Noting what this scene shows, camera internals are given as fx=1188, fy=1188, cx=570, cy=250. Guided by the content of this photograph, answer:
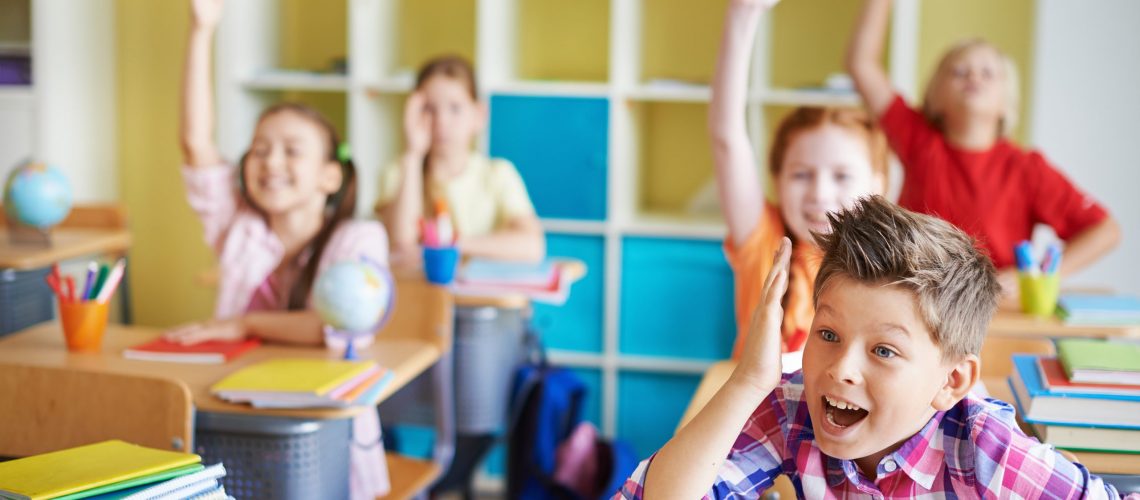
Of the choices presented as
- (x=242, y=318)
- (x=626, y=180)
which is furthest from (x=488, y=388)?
(x=626, y=180)

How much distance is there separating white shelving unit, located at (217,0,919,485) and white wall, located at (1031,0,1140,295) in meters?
0.39

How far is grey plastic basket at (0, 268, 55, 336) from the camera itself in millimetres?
3105

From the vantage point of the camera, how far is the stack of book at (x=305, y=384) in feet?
6.40

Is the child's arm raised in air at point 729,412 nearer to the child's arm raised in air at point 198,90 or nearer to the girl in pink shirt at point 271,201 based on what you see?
the girl in pink shirt at point 271,201

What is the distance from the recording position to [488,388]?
10.1 feet

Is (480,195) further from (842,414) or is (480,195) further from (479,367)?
(842,414)

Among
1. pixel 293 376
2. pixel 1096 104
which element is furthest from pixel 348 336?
pixel 1096 104

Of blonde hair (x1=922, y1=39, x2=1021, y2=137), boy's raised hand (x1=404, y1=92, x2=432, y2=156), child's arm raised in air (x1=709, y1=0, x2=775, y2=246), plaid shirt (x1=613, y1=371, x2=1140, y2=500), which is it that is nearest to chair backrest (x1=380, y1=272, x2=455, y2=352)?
child's arm raised in air (x1=709, y1=0, x2=775, y2=246)

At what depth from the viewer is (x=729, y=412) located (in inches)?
52.2

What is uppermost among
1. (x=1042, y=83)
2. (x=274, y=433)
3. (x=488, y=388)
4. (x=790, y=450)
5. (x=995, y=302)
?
(x=1042, y=83)

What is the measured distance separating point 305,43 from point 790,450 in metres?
3.51

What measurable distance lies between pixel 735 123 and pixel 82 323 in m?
1.30

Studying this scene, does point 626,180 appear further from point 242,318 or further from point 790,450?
point 790,450

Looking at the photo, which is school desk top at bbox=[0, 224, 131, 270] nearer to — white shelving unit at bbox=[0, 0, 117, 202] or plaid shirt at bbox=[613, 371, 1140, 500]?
white shelving unit at bbox=[0, 0, 117, 202]
